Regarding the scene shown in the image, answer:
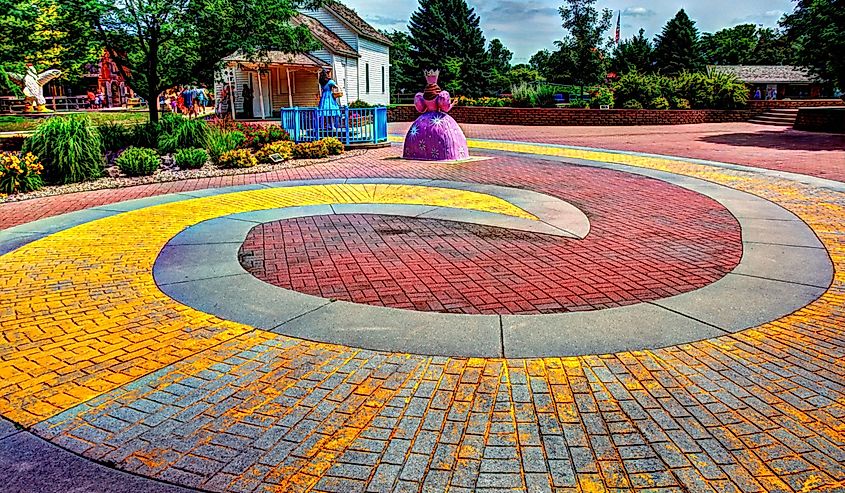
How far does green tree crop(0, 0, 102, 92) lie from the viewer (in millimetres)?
13750

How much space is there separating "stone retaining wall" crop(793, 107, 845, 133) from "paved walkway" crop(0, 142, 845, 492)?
2250cm

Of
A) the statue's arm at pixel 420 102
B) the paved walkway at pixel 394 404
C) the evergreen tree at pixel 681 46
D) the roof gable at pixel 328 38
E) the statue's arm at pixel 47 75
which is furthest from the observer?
the evergreen tree at pixel 681 46

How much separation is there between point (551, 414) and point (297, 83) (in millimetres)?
34562

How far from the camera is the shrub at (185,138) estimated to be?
47.3ft

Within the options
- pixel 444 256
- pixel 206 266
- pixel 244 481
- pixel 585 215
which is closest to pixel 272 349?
pixel 244 481

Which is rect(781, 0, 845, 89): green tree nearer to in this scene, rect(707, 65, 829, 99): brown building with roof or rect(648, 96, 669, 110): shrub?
rect(648, 96, 669, 110): shrub

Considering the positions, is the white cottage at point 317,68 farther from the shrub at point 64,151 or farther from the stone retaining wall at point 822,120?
the stone retaining wall at point 822,120

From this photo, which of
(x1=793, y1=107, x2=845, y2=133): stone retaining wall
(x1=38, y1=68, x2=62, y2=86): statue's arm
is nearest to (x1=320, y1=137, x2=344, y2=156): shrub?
(x1=793, y1=107, x2=845, y2=133): stone retaining wall

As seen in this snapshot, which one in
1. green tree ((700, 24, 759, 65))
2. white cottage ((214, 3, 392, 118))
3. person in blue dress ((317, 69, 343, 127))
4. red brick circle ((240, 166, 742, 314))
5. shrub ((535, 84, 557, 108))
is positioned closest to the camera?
red brick circle ((240, 166, 742, 314))

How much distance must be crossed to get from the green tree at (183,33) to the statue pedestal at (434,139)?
4.51 metres

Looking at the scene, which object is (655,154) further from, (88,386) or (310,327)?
(88,386)

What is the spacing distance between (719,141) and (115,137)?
19241mm

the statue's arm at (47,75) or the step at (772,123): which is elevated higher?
the statue's arm at (47,75)

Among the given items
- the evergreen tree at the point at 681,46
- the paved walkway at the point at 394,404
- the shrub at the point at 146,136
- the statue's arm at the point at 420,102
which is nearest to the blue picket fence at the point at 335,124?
the statue's arm at the point at 420,102
